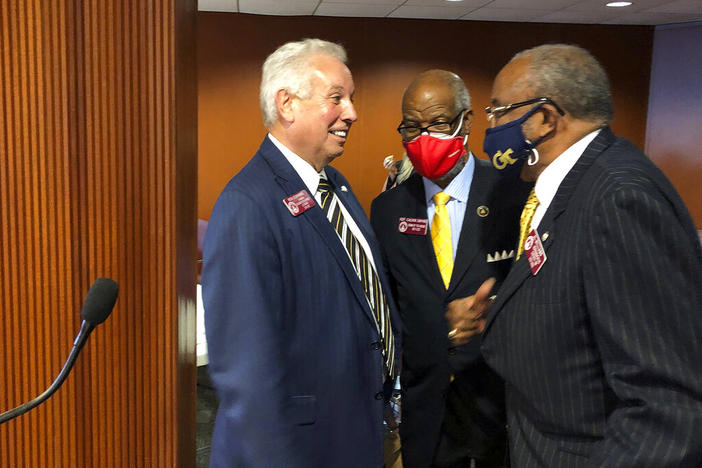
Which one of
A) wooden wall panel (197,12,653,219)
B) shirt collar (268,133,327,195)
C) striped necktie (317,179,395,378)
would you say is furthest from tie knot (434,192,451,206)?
wooden wall panel (197,12,653,219)

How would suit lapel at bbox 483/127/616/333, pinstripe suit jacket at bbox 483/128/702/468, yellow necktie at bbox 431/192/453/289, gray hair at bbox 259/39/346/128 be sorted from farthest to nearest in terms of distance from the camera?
1. yellow necktie at bbox 431/192/453/289
2. gray hair at bbox 259/39/346/128
3. suit lapel at bbox 483/127/616/333
4. pinstripe suit jacket at bbox 483/128/702/468

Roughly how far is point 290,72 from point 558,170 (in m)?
0.74

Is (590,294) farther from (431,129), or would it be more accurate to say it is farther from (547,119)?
(431,129)

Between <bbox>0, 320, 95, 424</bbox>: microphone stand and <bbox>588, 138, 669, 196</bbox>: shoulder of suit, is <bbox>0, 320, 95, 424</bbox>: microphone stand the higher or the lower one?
the lower one

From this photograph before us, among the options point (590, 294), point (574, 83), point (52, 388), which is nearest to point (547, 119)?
point (574, 83)

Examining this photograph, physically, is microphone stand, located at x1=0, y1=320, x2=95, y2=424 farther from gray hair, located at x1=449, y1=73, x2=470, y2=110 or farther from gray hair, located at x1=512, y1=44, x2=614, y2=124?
gray hair, located at x1=449, y1=73, x2=470, y2=110

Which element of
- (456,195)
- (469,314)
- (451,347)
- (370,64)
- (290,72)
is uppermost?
(370,64)

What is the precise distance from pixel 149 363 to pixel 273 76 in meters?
0.84

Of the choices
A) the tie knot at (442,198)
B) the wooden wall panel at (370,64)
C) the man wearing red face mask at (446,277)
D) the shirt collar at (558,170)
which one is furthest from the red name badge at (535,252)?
the wooden wall panel at (370,64)

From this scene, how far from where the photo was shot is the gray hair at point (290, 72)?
60.0 inches

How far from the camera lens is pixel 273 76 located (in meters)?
1.55

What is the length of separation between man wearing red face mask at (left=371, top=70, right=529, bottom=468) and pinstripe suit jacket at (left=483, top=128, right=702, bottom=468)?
560 mm

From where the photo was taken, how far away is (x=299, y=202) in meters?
1.44

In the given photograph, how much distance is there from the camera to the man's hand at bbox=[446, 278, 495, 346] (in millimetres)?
1741
